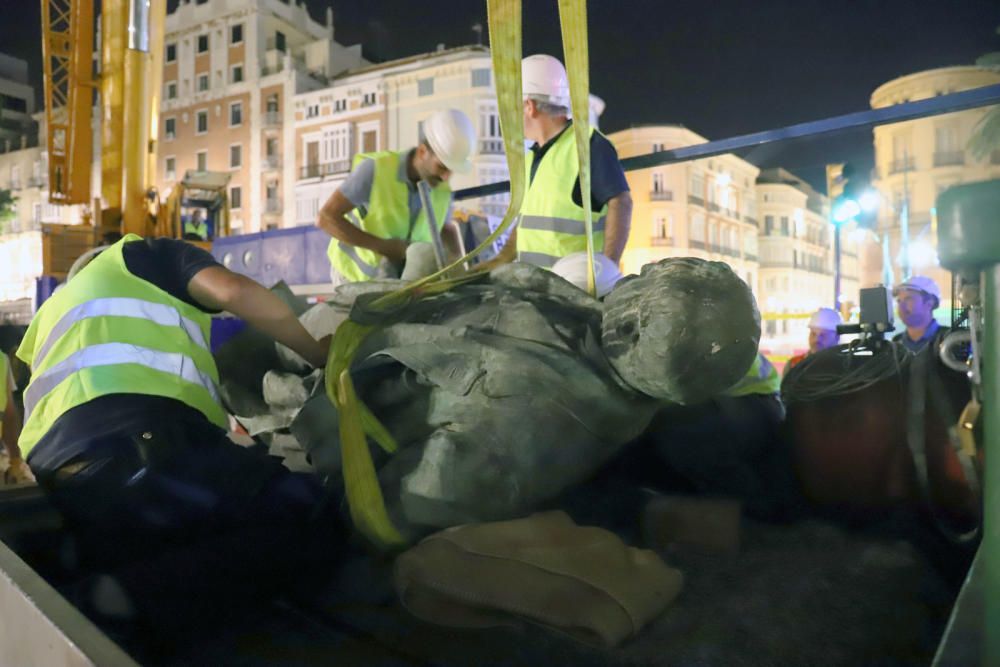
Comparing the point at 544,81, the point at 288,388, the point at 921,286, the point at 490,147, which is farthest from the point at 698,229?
the point at 288,388

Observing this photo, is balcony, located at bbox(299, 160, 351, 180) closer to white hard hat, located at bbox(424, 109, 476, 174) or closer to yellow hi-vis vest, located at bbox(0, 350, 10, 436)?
yellow hi-vis vest, located at bbox(0, 350, 10, 436)

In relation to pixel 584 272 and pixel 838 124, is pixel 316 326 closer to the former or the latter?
pixel 584 272

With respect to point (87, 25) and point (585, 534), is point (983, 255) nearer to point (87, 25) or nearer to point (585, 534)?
point (585, 534)

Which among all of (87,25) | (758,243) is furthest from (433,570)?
(758,243)

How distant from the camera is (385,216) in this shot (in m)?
3.50

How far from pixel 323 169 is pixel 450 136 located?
103 feet

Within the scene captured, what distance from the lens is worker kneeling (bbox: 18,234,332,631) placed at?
182 cm

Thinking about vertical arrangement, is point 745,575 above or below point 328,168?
below

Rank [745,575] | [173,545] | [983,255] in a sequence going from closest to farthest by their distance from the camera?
[983,255] → [745,575] → [173,545]

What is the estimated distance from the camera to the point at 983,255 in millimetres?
753

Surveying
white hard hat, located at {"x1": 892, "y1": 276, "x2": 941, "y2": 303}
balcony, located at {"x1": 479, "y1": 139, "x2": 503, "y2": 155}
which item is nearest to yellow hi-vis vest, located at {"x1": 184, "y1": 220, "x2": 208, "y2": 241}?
white hard hat, located at {"x1": 892, "y1": 276, "x2": 941, "y2": 303}

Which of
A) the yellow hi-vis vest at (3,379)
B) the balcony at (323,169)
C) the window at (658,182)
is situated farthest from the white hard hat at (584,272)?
the balcony at (323,169)

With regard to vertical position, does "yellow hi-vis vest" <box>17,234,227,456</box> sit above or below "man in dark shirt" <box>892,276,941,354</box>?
below

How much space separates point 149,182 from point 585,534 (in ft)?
37.9
